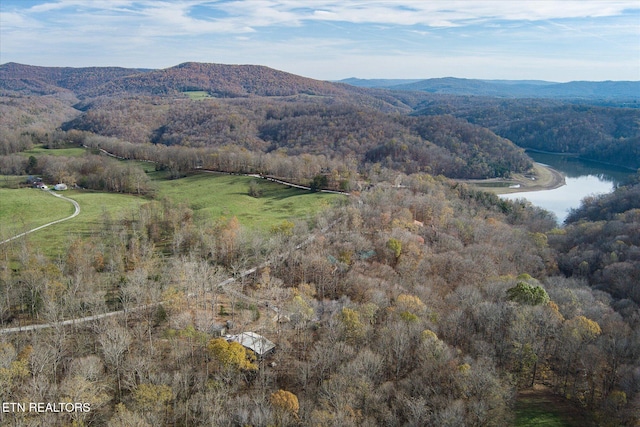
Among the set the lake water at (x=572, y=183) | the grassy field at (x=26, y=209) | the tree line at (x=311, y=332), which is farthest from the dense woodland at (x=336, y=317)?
the lake water at (x=572, y=183)

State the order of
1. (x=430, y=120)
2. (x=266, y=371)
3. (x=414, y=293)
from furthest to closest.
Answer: (x=430, y=120)
(x=414, y=293)
(x=266, y=371)

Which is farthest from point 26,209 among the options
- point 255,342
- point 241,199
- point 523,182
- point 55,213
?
point 523,182

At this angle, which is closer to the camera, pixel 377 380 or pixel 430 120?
pixel 377 380

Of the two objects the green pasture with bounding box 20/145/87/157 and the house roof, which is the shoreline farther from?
the green pasture with bounding box 20/145/87/157

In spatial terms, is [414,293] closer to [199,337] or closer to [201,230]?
[199,337]

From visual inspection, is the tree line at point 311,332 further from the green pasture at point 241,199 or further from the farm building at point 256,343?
the green pasture at point 241,199

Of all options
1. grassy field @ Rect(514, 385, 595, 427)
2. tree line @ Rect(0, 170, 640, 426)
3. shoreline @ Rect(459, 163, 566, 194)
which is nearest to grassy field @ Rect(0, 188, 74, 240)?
tree line @ Rect(0, 170, 640, 426)

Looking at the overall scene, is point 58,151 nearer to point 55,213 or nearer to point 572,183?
point 55,213

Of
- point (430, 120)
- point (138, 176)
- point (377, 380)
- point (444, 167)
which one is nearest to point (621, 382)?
point (377, 380)
